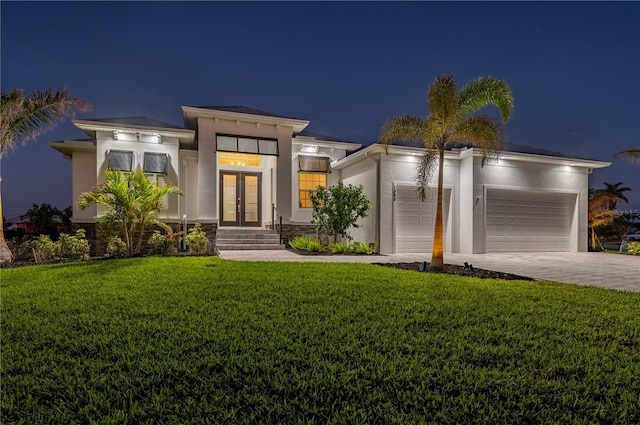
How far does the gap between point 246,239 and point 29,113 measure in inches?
279

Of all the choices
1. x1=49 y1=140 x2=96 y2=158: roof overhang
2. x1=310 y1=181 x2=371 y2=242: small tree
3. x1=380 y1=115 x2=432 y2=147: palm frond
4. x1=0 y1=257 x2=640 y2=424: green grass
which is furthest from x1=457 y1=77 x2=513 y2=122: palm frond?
x1=49 y1=140 x2=96 y2=158: roof overhang

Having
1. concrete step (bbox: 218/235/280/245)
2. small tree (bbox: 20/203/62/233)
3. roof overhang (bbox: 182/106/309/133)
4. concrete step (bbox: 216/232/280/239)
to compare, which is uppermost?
roof overhang (bbox: 182/106/309/133)

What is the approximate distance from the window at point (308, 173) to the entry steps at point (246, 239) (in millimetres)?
2202

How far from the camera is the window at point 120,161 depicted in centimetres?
1184

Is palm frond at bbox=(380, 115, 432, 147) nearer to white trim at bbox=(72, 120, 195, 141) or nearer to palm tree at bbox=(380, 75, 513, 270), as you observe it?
palm tree at bbox=(380, 75, 513, 270)

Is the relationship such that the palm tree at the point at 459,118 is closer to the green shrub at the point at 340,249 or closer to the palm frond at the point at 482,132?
the palm frond at the point at 482,132

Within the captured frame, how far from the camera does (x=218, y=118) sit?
12.6 metres

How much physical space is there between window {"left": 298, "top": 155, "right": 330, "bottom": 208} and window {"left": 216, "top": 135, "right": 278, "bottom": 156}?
1492 millimetres

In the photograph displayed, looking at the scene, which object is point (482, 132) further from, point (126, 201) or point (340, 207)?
point (126, 201)

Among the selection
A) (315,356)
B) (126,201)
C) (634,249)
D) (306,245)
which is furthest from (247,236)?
(634,249)

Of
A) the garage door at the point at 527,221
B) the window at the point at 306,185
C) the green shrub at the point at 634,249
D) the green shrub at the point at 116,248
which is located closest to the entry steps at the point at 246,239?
the window at the point at 306,185

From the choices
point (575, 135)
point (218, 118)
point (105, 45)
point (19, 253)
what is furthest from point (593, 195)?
point (575, 135)

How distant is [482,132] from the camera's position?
24.7 ft

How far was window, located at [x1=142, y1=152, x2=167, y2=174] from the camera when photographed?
1214 centimetres
